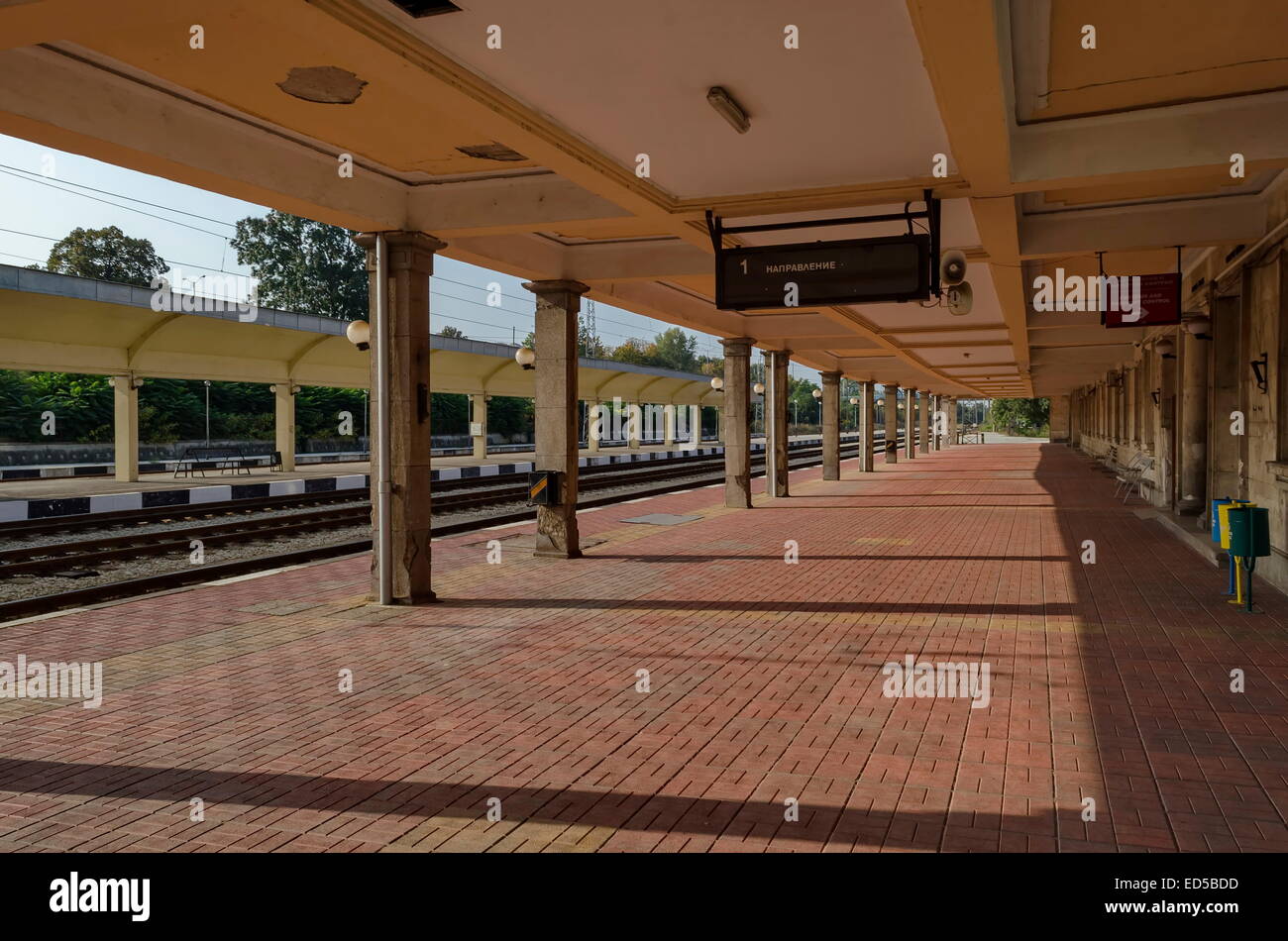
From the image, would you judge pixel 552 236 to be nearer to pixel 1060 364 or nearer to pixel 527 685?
pixel 527 685

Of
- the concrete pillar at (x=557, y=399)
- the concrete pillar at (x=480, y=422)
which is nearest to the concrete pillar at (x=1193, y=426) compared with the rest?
the concrete pillar at (x=557, y=399)

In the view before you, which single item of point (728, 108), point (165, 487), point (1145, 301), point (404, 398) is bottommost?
point (165, 487)

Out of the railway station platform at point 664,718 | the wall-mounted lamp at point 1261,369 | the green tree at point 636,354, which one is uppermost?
the green tree at point 636,354

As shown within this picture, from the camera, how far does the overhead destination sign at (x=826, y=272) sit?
8.40m

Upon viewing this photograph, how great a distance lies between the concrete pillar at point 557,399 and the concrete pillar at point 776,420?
460 inches

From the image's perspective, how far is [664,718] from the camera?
612cm

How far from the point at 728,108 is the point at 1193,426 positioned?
1188 centimetres

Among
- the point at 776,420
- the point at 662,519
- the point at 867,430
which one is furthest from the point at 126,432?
the point at 867,430

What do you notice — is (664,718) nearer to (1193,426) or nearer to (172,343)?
(1193,426)

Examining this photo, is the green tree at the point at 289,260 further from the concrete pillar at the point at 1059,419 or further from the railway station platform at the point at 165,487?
the concrete pillar at the point at 1059,419

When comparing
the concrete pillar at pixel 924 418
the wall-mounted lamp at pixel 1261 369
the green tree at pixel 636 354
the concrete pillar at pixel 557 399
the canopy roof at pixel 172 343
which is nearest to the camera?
the wall-mounted lamp at pixel 1261 369

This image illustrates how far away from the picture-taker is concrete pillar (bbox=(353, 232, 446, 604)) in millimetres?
10078

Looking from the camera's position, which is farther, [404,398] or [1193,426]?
[1193,426]
